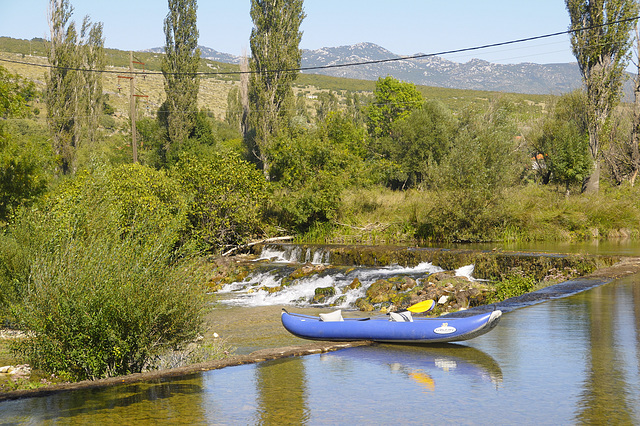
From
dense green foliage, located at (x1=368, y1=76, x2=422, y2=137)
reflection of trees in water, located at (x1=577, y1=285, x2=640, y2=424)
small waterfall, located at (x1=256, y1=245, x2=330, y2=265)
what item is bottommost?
small waterfall, located at (x1=256, y1=245, x2=330, y2=265)

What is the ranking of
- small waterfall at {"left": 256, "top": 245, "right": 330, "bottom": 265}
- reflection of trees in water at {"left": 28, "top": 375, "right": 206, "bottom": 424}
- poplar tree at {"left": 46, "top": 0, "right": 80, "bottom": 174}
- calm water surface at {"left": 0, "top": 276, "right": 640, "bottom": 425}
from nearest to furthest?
calm water surface at {"left": 0, "top": 276, "right": 640, "bottom": 425} < reflection of trees in water at {"left": 28, "top": 375, "right": 206, "bottom": 424} < small waterfall at {"left": 256, "top": 245, "right": 330, "bottom": 265} < poplar tree at {"left": 46, "top": 0, "right": 80, "bottom": 174}

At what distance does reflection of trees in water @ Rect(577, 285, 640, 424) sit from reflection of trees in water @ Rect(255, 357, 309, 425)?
320cm

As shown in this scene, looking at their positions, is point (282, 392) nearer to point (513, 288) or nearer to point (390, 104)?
point (513, 288)

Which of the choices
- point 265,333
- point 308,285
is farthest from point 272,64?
point 265,333

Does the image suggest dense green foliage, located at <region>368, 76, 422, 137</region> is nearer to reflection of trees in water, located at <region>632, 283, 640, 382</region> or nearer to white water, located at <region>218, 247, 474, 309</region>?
white water, located at <region>218, 247, 474, 309</region>

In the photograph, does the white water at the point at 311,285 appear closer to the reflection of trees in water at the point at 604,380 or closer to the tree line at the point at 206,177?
the tree line at the point at 206,177

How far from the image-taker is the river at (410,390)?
7.25 metres

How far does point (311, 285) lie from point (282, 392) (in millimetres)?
15999

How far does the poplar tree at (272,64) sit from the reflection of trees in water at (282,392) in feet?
131

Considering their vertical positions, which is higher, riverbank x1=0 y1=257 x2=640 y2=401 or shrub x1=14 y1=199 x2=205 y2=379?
shrub x1=14 y1=199 x2=205 y2=379

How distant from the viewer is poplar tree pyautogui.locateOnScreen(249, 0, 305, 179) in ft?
165

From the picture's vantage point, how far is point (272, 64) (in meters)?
51.2

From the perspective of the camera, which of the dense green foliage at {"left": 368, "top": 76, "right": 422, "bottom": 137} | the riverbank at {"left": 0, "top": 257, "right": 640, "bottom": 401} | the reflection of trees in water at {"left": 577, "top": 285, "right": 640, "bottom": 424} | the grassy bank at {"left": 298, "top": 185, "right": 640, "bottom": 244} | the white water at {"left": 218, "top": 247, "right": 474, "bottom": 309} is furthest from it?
the dense green foliage at {"left": 368, "top": 76, "right": 422, "bottom": 137}

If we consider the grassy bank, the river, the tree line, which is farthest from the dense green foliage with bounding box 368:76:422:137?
the river
